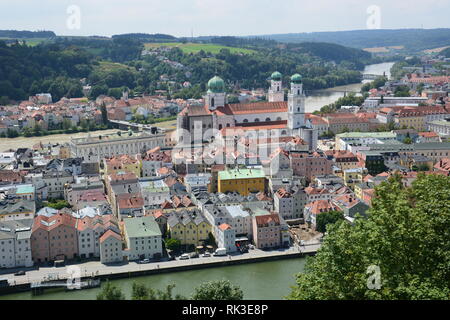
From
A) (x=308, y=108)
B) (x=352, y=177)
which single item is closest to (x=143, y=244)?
(x=352, y=177)

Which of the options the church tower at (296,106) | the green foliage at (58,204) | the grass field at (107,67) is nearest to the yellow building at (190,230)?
the green foliage at (58,204)

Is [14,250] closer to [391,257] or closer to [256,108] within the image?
[391,257]

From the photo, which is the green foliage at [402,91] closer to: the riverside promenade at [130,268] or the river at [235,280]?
the riverside promenade at [130,268]

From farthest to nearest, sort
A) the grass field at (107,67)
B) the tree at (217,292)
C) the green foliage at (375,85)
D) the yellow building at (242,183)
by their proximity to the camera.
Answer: the grass field at (107,67), the green foliage at (375,85), the yellow building at (242,183), the tree at (217,292)

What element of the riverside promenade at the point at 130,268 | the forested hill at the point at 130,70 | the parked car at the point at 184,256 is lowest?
the riverside promenade at the point at 130,268

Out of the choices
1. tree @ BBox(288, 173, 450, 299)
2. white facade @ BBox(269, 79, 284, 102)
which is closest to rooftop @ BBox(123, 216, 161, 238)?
tree @ BBox(288, 173, 450, 299)

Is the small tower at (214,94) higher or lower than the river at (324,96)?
higher
